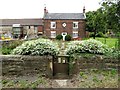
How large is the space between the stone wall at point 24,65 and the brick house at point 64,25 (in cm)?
3554

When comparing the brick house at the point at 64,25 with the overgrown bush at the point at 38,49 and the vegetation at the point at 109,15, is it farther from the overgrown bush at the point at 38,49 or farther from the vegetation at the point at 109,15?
the overgrown bush at the point at 38,49

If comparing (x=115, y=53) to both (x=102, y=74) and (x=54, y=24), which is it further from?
(x=54, y=24)

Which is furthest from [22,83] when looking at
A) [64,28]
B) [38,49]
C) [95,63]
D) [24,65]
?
[64,28]

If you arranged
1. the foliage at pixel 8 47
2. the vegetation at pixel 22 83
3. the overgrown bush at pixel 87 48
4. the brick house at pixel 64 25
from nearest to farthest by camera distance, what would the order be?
the vegetation at pixel 22 83 → the overgrown bush at pixel 87 48 → the foliage at pixel 8 47 → the brick house at pixel 64 25

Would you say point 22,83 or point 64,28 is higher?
point 64,28

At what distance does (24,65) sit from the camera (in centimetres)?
802

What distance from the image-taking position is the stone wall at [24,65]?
7.99 meters

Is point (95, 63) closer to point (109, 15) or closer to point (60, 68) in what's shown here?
point (60, 68)

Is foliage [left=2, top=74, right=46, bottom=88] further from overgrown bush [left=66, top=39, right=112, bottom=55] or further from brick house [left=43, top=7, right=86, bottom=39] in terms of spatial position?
brick house [left=43, top=7, right=86, bottom=39]

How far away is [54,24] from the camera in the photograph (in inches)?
1731

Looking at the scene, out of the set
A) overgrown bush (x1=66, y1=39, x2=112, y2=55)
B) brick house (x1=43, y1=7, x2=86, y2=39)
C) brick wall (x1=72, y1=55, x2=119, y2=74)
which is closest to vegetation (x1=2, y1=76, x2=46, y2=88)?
brick wall (x1=72, y1=55, x2=119, y2=74)

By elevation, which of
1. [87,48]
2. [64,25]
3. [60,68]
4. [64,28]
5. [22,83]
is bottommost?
[22,83]

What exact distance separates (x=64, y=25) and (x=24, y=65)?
1419 inches

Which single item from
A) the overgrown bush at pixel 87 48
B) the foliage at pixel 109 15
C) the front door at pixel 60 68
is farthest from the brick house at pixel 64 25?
the front door at pixel 60 68
